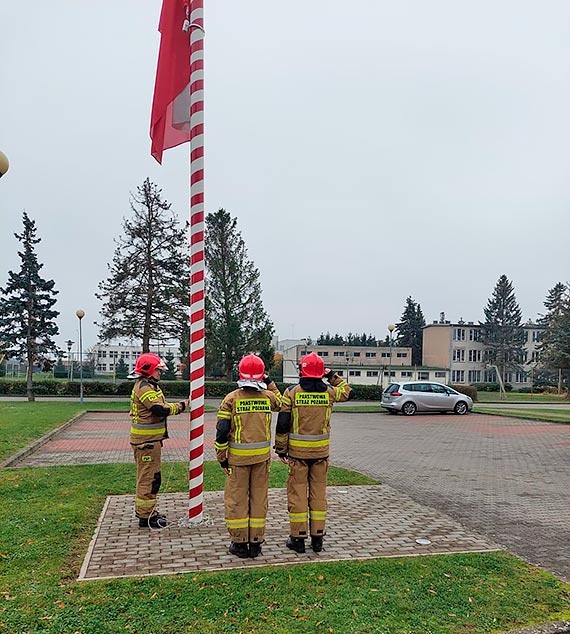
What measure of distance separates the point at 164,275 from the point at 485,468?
23.4 metres

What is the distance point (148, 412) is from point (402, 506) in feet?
12.3

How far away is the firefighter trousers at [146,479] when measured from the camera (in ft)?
21.0

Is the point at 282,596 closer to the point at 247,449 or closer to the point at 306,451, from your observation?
the point at 247,449

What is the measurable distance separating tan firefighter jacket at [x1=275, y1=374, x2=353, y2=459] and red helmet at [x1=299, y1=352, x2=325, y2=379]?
0.06 metres

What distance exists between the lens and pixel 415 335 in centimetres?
9156

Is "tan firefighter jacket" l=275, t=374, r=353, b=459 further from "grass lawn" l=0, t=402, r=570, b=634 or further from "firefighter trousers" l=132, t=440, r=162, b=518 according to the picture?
"firefighter trousers" l=132, t=440, r=162, b=518

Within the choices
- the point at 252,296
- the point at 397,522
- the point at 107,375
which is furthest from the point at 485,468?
the point at 107,375

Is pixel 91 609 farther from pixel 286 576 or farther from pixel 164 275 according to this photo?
pixel 164 275

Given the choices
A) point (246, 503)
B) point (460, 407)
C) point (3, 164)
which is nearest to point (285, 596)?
point (246, 503)

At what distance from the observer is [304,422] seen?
5758 millimetres

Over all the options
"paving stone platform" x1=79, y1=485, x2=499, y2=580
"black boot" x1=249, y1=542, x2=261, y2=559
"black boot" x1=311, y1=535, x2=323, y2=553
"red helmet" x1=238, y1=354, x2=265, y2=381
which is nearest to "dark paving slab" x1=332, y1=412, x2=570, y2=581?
"paving stone platform" x1=79, y1=485, x2=499, y2=580

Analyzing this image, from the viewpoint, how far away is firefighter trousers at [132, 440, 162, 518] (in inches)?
252

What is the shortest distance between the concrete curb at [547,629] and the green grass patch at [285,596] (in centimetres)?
10

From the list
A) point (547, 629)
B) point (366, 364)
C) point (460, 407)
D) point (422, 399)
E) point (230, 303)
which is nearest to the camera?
point (547, 629)
